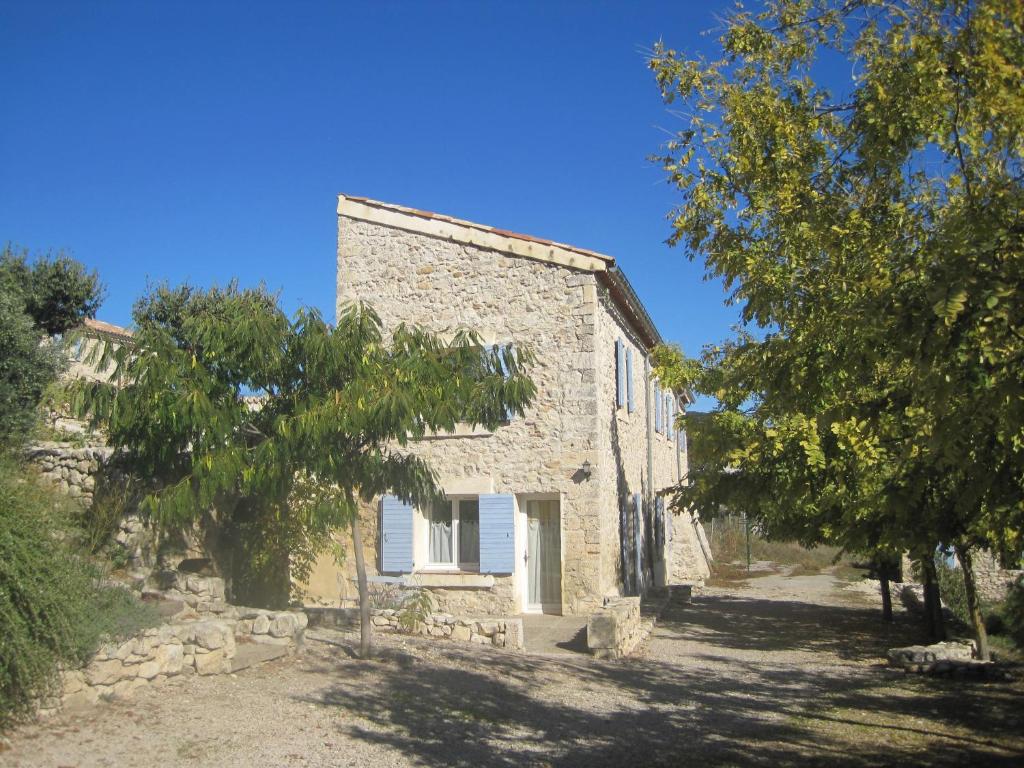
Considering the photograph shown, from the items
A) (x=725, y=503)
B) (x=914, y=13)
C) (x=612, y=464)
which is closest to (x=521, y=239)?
(x=612, y=464)

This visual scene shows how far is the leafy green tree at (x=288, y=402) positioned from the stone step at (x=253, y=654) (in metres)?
0.99

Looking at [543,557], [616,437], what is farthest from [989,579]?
[543,557]

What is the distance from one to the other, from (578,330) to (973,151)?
30.9 ft

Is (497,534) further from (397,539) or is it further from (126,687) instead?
(126,687)

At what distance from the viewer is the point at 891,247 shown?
530cm

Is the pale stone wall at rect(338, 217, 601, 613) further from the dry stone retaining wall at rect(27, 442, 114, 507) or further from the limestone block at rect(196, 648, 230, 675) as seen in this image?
the limestone block at rect(196, 648, 230, 675)

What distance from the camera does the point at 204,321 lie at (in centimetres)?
897

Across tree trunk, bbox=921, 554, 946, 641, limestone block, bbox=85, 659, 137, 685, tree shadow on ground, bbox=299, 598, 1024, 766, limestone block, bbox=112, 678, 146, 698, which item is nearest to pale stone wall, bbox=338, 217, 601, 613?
tree shadow on ground, bbox=299, 598, 1024, 766

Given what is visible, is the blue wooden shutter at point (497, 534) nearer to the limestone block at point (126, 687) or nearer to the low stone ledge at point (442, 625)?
the low stone ledge at point (442, 625)

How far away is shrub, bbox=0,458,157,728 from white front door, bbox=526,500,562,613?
8266 mm

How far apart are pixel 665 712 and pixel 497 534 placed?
20.5 ft

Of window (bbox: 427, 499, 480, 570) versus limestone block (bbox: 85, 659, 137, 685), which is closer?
limestone block (bbox: 85, 659, 137, 685)

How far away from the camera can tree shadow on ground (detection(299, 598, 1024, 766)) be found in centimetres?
668

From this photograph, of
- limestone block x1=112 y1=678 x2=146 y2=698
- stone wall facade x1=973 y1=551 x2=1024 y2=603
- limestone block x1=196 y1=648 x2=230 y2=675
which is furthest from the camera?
stone wall facade x1=973 y1=551 x2=1024 y2=603
